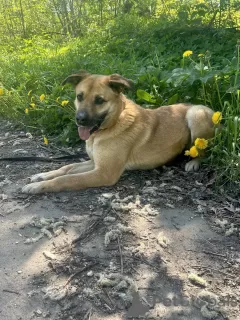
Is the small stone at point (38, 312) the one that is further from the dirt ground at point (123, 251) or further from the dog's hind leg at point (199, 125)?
the dog's hind leg at point (199, 125)

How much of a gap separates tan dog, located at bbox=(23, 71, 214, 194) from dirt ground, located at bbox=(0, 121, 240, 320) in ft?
0.46

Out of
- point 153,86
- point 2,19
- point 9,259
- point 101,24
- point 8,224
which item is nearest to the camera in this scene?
point 9,259

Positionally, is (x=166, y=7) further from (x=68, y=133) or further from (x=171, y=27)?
(x=68, y=133)

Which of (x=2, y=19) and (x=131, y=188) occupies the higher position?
(x=2, y=19)

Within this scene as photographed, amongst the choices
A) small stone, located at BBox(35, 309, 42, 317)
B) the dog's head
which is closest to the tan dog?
the dog's head

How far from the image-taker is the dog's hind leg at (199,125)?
12.5ft

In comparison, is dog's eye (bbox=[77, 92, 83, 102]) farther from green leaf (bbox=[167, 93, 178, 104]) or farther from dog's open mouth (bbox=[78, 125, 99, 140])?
green leaf (bbox=[167, 93, 178, 104])

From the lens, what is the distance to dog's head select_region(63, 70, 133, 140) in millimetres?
3531

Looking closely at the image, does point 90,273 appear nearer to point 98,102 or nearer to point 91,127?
point 91,127

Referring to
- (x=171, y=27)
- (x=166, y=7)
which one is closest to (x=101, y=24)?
(x=166, y=7)

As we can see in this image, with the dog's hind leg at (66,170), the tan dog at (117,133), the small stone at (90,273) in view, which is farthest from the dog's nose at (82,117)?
the small stone at (90,273)

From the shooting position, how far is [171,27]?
7.10 meters

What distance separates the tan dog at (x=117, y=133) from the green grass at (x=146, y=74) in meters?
0.34

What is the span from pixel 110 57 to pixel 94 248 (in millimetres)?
4865
